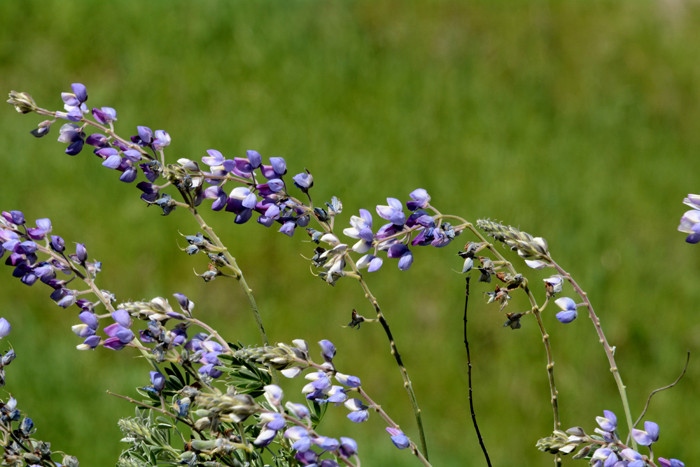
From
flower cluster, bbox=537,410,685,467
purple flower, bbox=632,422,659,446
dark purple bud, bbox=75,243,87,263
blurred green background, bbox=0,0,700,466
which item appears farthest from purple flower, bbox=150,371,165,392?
blurred green background, bbox=0,0,700,466

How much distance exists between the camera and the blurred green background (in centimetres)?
250

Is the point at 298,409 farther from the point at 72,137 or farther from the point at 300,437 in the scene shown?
the point at 72,137

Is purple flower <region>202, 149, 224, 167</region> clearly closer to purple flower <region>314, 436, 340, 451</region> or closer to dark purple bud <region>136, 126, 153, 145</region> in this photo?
dark purple bud <region>136, 126, 153, 145</region>

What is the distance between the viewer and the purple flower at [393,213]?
0.70m

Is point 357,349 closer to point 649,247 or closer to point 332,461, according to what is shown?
point 649,247

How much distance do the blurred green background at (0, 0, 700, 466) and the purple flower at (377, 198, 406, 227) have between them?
1690mm

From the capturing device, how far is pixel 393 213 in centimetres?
71

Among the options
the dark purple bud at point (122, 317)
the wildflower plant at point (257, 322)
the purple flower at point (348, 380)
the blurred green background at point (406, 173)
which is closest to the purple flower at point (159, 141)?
the wildflower plant at point (257, 322)

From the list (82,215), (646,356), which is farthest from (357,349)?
(82,215)

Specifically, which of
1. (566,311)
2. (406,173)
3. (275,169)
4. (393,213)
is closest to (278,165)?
(275,169)

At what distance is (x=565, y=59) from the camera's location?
3709mm

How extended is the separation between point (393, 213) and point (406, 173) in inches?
97.4

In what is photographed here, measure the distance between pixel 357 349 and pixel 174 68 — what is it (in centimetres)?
202

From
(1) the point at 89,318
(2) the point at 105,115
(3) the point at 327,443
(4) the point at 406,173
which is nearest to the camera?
(3) the point at 327,443
